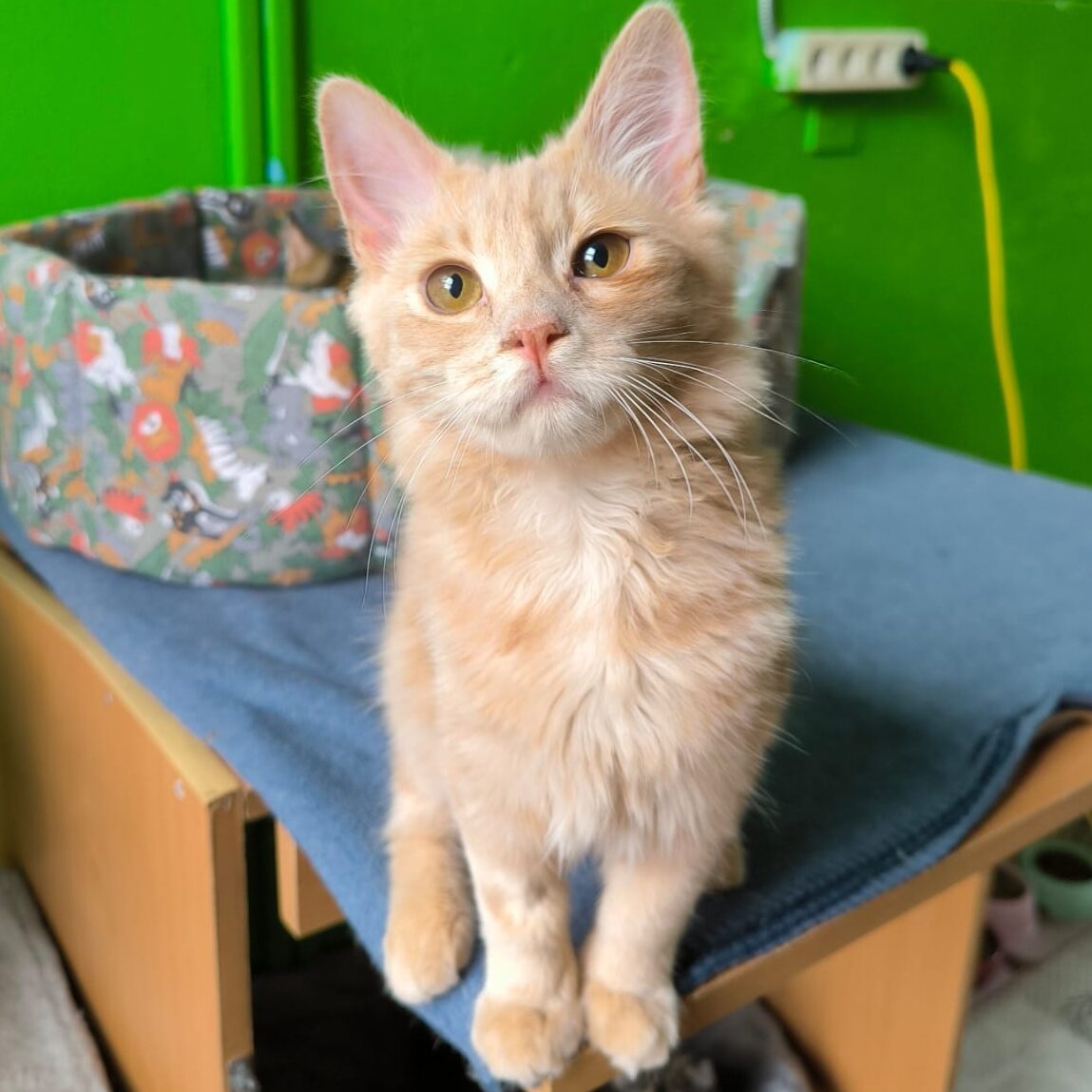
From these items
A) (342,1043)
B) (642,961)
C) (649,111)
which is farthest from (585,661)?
(342,1043)

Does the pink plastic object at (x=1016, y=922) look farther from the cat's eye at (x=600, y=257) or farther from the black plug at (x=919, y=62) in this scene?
the black plug at (x=919, y=62)

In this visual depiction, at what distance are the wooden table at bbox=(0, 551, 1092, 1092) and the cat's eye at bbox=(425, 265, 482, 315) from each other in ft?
1.24

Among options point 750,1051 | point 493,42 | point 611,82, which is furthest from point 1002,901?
point 493,42

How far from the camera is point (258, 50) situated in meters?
1.13

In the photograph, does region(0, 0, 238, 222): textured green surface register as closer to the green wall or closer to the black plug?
the green wall

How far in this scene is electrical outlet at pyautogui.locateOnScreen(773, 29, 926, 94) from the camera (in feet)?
4.68

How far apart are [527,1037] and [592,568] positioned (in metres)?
0.26

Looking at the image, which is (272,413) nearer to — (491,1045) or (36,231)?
(36,231)

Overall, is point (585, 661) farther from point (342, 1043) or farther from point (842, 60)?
point (842, 60)

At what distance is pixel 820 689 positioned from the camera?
2.94 ft

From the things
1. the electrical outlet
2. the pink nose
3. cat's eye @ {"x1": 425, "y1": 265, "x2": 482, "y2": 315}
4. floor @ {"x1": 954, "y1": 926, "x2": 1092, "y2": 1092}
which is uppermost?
the electrical outlet

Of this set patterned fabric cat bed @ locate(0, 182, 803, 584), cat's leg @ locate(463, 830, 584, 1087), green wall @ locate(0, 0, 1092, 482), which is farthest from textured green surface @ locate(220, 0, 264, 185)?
cat's leg @ locate(463, 830, 584, 1087)

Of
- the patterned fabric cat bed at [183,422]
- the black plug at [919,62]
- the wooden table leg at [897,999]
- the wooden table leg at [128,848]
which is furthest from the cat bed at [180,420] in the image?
the black plug at [919,62]

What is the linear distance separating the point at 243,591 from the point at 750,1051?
0.66 m
